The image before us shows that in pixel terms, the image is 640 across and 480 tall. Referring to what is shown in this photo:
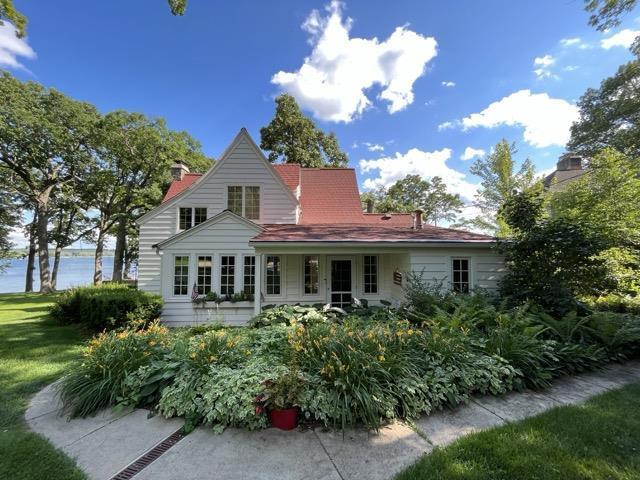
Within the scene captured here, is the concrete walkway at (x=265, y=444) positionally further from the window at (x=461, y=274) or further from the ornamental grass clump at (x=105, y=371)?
the window at (x=461, y=274)

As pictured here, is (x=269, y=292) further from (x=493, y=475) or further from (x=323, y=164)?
(x=323, y=164)

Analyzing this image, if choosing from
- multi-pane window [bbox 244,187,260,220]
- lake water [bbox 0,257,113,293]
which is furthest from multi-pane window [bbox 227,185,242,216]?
lake water [bbox 0,257,113,293]

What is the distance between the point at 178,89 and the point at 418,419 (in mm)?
16500

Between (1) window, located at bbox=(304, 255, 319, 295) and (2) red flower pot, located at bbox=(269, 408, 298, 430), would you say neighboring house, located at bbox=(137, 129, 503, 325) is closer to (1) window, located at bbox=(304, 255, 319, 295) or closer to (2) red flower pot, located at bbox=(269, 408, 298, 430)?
(1) window, located at bbox=(304, 255, 319, 295)

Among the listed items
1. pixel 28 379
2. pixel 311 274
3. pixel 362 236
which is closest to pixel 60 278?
pixel 311 274

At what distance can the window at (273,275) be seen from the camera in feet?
32.3

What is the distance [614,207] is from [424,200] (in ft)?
79.4

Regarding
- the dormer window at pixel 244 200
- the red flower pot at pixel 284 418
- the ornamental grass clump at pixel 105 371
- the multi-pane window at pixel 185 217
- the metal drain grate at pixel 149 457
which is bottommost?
the metal drain grate at pixel 149 457

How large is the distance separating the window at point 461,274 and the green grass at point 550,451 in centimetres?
495

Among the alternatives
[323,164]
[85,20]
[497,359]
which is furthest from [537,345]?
[323,164]

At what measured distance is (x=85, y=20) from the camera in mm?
8516

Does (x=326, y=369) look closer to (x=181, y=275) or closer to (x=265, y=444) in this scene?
(x=265, y=444)

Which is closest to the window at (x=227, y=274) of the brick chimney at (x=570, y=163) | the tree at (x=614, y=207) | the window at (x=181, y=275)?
the window at (x=181, y=275)

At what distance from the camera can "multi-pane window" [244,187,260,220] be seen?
38.7 ft
